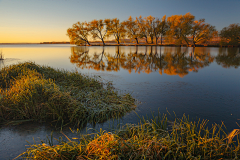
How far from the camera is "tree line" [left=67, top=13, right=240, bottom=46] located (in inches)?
2549

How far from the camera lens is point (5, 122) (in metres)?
5.33

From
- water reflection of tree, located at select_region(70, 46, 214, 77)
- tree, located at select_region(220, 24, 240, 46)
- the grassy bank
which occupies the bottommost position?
the grassy bank

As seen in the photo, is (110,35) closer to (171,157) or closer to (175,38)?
(175,38)

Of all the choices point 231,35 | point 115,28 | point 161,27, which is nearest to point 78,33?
point 115,28

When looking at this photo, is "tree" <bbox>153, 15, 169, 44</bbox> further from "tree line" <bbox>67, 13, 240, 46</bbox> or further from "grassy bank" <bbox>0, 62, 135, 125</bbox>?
"grassy bank" <bbox>0, 62, 135, 125</bbox>

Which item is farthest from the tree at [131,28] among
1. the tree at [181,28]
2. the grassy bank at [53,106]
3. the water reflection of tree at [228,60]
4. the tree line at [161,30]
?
the grassy bank at [53,106]

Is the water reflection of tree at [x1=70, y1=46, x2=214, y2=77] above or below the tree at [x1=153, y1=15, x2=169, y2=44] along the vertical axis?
below

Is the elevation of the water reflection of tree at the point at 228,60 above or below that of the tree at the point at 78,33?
below

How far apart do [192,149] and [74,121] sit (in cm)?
410

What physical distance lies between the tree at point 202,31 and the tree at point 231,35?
15.7 feet

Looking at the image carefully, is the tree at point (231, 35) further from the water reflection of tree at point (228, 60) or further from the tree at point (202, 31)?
the water reflection of tree at point (228, 60)

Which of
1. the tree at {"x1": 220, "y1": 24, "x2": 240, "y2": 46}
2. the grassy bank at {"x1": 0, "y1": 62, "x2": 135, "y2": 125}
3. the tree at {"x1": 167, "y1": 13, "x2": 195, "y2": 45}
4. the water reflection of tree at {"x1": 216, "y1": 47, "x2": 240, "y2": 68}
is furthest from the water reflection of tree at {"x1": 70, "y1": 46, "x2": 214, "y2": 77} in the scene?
the tree at {"x1": 220, "y1": 24, "x2": 240, "y2": 46}

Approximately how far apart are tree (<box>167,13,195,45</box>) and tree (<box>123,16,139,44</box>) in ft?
68.0

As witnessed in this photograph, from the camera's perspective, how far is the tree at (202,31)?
2525 inches
